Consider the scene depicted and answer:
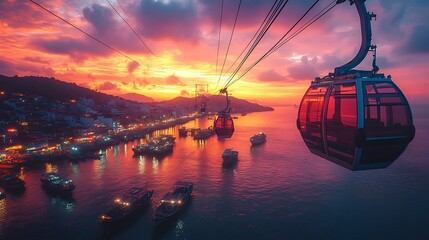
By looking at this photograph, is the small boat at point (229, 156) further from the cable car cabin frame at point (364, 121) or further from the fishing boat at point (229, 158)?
the cable car cabin frame at point (364, 121)

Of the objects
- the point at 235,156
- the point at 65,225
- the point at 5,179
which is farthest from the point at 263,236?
the point at 5,179

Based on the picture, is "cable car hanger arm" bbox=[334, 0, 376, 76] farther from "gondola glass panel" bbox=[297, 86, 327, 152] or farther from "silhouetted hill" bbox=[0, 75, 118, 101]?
"silhouetted hill" bbox=[0, 75, 118, 101]

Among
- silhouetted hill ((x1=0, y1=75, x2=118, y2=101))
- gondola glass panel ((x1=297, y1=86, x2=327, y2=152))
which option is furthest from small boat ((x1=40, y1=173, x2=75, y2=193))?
silhouetted hill ((x1=0, y1=75, x2=118, y2=101))

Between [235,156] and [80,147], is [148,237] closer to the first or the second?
[235,156]

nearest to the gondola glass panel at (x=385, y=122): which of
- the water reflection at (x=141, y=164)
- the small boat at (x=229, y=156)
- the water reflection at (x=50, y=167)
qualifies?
the water reflection at (x=141, y=164)

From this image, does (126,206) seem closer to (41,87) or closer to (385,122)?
(385,122)

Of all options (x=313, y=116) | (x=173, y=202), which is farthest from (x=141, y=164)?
(x=313, y=116)
